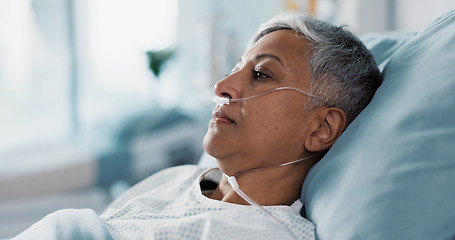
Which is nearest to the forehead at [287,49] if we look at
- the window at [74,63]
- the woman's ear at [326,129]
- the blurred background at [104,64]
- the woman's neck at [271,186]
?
the woman's ear at [326,129]

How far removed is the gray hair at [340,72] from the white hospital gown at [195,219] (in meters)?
0.28

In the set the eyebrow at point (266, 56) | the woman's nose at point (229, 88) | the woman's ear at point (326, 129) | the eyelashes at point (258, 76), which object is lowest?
the woman's ear at point (326, 129)

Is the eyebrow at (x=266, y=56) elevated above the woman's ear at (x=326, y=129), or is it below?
above

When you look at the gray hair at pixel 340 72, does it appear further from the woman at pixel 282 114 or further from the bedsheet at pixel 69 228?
the bedsheet at pixel 69 228

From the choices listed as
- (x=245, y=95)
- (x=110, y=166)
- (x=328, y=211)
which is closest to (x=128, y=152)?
(x=110, y=166)

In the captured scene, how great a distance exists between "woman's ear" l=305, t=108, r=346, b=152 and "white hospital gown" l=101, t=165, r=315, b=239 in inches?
6.1

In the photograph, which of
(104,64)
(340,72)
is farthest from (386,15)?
(104,64)

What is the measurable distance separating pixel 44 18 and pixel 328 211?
385cm

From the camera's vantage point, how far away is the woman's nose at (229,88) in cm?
122

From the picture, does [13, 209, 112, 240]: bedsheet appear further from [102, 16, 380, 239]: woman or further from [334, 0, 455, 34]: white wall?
[334, 0, 455, 34]: white wall

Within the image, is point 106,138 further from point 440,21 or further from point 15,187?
point 440,21

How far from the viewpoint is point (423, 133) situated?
92 centimetres

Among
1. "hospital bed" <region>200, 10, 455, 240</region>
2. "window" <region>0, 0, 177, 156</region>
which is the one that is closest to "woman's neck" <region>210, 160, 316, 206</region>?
"hospital bed" <region>200, 10, 455, 240</region>

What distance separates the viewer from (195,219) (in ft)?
3.44
